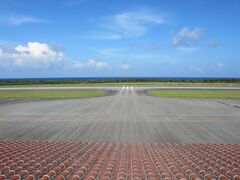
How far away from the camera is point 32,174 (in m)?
7.40

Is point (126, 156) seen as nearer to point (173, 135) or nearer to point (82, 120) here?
point (173, 135)

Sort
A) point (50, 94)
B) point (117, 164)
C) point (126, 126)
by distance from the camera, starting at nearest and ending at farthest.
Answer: point (117, 164) → point (126, 126) → point (50, 94)

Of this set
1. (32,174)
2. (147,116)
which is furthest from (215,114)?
(32,174)

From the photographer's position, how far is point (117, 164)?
9.07m

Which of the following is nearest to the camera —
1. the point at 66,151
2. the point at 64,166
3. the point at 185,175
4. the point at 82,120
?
the point at 185,175

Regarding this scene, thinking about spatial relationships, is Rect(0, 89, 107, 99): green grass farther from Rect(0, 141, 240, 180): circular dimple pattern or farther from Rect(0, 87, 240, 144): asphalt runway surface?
Rect(0, 141, 240, 180): circular dimple pattern

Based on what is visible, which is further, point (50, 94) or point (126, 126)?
point (50, 94)

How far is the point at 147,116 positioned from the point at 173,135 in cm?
Result: 778

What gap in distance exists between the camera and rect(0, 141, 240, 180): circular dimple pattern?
7.50 m

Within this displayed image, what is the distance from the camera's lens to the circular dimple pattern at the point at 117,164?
24.6 feet

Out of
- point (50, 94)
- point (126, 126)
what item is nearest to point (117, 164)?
point (126, 126)

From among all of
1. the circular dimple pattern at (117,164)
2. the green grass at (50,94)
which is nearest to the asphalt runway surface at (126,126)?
the circular dimple pattern at (117,164)

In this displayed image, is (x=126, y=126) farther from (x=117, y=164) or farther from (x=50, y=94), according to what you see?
(x=50, y=94)

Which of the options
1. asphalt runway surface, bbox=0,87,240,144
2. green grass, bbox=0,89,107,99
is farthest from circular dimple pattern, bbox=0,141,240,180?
green grass, bbox=0,89,107,99
